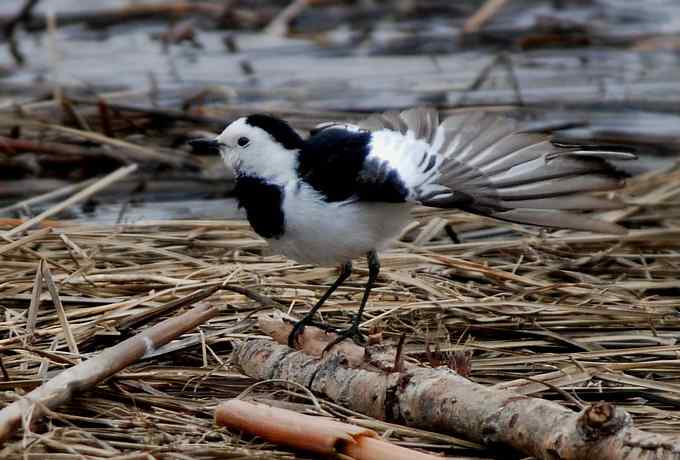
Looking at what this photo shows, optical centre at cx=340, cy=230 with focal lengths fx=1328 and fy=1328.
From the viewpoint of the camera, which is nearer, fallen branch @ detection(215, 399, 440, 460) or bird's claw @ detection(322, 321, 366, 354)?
fallen branch @ detection(215, 399, 440, 460)

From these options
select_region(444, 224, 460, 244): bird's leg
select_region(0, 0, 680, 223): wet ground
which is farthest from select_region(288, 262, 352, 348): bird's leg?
select_region(0, 0, 680, 223): wet ground

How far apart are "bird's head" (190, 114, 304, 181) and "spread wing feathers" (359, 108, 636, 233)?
28 cm

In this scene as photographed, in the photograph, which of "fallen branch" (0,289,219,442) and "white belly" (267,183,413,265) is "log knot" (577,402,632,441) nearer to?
"white belly" (267,183,413,265)

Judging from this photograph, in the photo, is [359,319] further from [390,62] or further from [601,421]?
[390,62]

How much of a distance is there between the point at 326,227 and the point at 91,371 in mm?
887

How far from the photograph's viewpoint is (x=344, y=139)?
14.4 ft

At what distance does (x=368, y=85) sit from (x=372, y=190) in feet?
17.9

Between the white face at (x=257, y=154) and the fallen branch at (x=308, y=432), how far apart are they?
35.6 inches

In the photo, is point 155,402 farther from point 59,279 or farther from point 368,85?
point 368,85

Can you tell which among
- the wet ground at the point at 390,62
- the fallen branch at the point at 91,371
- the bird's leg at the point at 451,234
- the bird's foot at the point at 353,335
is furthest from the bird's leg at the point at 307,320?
the wet ground at the point at 390,62

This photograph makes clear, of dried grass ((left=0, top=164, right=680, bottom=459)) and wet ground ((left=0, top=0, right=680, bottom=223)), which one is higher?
wet ground ((left=0, top=0, right=680, bottom=223))

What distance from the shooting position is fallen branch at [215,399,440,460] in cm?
338

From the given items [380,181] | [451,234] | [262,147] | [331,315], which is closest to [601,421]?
[380,181]

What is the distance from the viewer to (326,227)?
4215 millimetres
